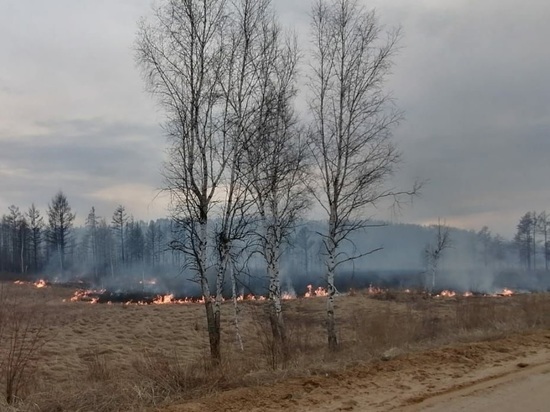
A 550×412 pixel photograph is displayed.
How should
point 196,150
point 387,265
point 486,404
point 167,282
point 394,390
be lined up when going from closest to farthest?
point 486,404 < point 394,390 < point 196,150 < point 167,282 < point 387,265

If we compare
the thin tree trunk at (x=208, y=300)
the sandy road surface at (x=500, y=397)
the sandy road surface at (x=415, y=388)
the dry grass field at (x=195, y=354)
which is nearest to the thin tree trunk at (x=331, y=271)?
the dry grass field at (x=195, y=354)

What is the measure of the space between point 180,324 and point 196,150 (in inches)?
835

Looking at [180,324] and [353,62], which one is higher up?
[353,62]

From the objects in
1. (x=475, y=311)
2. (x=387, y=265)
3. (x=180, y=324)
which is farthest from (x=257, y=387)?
(x=387, y=265)

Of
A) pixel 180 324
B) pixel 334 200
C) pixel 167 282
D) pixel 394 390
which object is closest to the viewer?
pixel 394 390

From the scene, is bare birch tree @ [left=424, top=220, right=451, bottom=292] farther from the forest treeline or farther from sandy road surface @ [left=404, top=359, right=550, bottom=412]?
sandy road surface @ [left=404, top=359, right=550, bottom=412]

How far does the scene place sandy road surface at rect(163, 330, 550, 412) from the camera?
23.1 ft

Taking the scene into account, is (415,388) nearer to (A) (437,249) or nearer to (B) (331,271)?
(B) (331,271)

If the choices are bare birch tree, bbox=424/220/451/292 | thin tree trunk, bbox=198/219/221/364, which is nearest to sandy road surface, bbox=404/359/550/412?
thin tree trunk, bbox=198/219/221/364

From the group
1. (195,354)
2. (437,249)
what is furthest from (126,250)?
(195,354)

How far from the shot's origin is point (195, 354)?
18203 millimetres

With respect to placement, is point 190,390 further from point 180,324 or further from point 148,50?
point 180,324

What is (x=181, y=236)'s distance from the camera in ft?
46.8

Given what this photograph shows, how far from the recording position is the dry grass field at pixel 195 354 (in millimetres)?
7711
